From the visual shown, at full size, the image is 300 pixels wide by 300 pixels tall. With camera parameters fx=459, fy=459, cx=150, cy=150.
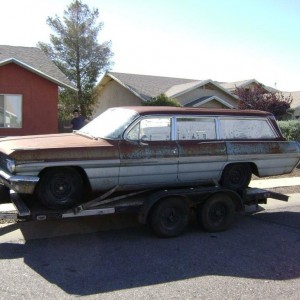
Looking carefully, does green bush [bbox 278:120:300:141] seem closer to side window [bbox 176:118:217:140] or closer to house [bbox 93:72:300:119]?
side window [bbox 176:118:217:140]

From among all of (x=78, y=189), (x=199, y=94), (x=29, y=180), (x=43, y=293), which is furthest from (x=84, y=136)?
(x=199, y=94)

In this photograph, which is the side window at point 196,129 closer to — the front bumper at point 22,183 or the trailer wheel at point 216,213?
the trailer wheel at point 216,213

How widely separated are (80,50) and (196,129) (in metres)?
29.9

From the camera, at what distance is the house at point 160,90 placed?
30516 millimetres

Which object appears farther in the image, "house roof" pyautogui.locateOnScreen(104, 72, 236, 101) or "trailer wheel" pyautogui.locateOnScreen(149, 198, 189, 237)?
"house roof" pyautogui.locateOnScreen(104, 72, 236, 101)

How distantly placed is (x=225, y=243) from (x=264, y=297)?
1.93 m

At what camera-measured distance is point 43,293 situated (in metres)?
4.66

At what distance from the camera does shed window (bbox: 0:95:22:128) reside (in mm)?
18547

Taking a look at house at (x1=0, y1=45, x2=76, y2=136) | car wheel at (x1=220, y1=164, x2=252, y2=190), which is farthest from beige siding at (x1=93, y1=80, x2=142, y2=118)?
car wheel at (x1=220, y1=164, x2=252, y2=190)

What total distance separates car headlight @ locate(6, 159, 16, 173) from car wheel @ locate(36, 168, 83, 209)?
41cm

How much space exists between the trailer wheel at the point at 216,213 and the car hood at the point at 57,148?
1681 millimetres

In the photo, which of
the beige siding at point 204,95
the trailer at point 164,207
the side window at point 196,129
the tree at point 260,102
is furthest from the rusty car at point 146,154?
the beige siding at point 204,95

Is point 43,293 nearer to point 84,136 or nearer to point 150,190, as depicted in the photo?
point 150,190

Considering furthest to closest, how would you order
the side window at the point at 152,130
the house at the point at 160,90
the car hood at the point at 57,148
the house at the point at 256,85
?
the house at the point at 256,85, the house at the point at 160,90, the side window at the point at 152,130, the car hood at the point at 57,148
